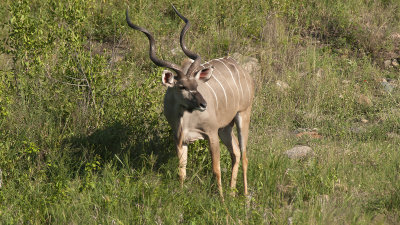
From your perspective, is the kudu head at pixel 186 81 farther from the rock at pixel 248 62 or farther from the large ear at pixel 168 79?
the rock at pixel 248 62

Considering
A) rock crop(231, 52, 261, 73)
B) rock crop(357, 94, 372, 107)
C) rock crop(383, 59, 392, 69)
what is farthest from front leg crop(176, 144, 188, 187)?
rock crop(383, 59, 392, 69)

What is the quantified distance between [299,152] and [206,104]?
144 cm

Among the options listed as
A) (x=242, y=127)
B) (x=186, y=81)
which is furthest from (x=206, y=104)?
(x=242, y=127)

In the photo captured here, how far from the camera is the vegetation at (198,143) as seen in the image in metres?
3.80

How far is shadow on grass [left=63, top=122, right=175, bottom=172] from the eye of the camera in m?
4.78

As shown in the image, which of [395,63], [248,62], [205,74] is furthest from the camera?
[395,63]

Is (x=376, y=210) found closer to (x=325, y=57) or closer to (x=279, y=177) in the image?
(x=279, y=177)

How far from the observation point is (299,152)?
5090mm

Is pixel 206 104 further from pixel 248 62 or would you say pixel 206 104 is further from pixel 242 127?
pixel 248 62

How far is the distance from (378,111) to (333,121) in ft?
2.10

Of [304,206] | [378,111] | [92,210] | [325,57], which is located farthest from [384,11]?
[92,210]

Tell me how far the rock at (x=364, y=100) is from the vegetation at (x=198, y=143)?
0.06 ft

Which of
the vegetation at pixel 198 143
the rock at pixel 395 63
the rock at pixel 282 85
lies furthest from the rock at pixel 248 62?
the rock at pixel 395 63

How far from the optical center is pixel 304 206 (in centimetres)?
377
